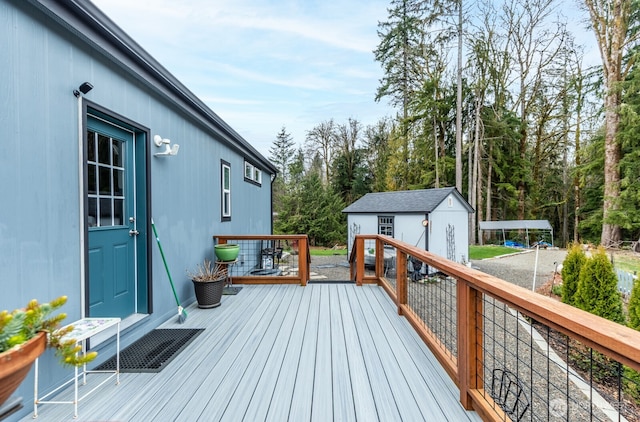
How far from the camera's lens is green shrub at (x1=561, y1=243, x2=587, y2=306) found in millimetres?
5547

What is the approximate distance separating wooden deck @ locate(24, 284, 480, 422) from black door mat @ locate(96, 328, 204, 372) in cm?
8

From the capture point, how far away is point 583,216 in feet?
58.1

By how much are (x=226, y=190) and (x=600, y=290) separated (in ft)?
21.1

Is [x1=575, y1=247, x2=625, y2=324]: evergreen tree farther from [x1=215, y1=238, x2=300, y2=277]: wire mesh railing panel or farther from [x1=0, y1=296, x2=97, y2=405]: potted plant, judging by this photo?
[x1=0, y1=296, x2=97, y2=405]: potted plant

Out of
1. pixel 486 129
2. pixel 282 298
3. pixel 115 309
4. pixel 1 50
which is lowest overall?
pixel 282 298

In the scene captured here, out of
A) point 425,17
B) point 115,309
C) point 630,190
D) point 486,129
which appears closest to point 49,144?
point 115,309

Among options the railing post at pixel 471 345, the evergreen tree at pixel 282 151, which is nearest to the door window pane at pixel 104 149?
the railing post at pixel 471 345

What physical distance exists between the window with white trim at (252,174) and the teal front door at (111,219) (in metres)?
3.99

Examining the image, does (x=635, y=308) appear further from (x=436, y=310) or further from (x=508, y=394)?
(x=436, y=310)

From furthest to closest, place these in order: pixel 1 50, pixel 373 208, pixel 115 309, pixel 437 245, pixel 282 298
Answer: pixel 373 208
pixel 437 245
pixel 282 298
pixel 115 309
pixel 1 50

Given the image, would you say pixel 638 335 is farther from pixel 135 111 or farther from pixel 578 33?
pixel 578 33

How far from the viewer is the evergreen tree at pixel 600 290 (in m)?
4.71

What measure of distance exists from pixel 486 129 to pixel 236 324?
753 inches

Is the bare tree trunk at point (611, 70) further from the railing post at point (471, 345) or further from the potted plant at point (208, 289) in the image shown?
the potted plant at point (208, 289)
